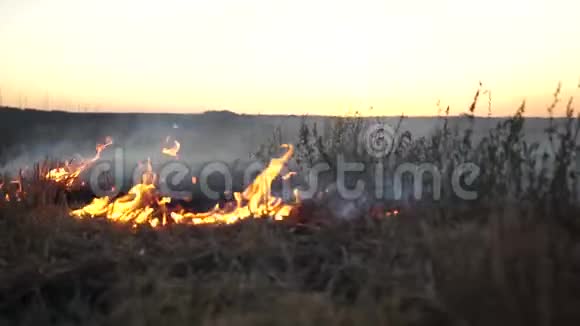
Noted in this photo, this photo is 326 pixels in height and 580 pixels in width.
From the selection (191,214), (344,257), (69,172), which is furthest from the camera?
(69,172)

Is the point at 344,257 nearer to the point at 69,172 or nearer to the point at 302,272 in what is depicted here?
the point at 302,272

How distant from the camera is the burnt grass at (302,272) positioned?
4.11 metres

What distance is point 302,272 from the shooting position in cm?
561

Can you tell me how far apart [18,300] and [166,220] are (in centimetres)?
232

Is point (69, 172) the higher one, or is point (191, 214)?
point (69, 172)

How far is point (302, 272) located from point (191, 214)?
9.38 feet

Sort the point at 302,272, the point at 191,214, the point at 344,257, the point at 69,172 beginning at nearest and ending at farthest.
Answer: the point at 302,272 < the point at 344,257 < the point at 191,214 < the point at 69,172

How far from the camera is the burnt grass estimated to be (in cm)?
411

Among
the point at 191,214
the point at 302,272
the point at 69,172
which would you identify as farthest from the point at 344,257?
the point at 69,172

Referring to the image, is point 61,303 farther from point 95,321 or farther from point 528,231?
point 528,231

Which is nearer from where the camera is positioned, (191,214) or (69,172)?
(191,214)

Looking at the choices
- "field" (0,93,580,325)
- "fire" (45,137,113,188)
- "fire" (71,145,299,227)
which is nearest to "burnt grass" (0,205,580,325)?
"field" (0,93,580,325)

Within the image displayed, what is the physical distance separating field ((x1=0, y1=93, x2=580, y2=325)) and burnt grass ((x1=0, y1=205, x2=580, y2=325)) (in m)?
0.01

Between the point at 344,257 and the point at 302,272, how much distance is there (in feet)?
1.12
